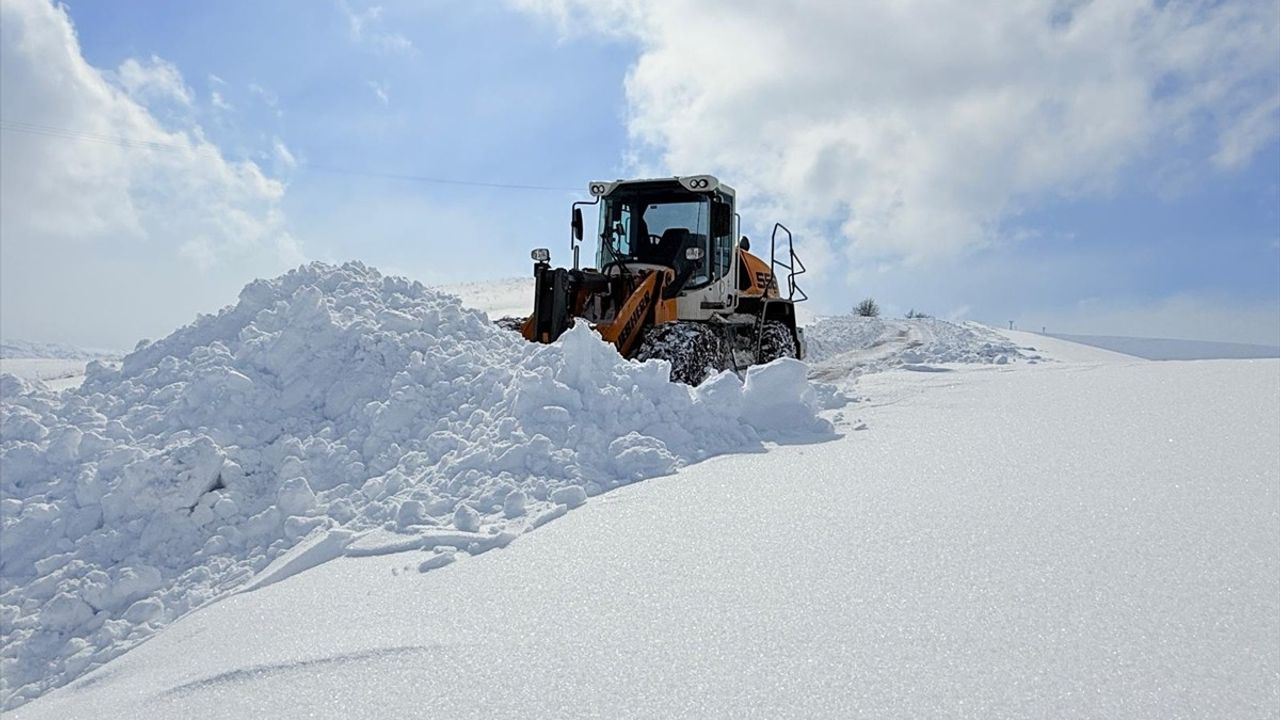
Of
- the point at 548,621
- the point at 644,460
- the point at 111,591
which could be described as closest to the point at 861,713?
the point at 548,621

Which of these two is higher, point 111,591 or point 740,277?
point 740,277

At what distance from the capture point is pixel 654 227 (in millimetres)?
9820

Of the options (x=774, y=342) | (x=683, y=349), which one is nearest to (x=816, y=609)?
(x=683, y=349)

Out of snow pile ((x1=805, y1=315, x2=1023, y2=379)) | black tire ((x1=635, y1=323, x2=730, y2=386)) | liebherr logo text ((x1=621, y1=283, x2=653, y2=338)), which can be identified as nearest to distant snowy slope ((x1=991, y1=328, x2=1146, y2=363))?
snow pile ((x1=805, y1=315, x2=1023, y2=379))

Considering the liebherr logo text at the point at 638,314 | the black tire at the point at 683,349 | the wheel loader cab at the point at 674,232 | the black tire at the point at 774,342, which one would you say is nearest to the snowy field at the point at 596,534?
the black tire at the point at 683,349

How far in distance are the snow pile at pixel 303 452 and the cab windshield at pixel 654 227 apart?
3.85 m

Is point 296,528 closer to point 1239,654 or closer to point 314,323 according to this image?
point 314,323

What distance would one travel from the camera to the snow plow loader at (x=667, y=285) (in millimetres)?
8445

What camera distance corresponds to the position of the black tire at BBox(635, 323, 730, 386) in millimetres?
8125

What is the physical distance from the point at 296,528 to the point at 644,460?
183 centimetres

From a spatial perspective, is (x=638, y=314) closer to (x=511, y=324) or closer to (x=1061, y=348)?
(x=511, y=324)

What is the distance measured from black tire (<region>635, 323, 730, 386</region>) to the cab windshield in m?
1.25

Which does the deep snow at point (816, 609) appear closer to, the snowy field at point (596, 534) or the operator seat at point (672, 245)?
the snowy field at point (596, 534)

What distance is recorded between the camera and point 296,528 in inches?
161
